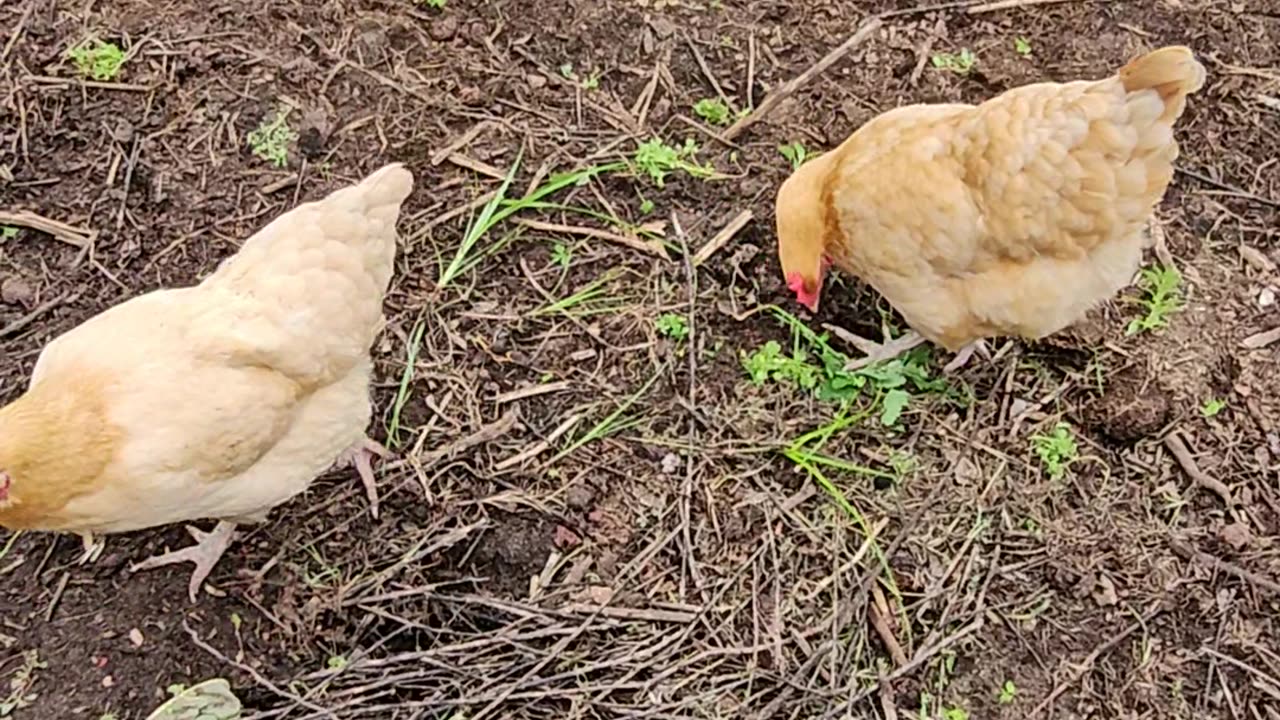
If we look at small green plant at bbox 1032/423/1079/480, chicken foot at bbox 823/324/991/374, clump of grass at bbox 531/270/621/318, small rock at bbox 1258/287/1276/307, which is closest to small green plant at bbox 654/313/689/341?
clump of grass at bbox 531/270/621/318

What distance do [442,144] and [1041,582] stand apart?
2.23 metres

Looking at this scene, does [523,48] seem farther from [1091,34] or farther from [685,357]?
[1091,34]

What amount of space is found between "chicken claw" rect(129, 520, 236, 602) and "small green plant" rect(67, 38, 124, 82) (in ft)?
5.21

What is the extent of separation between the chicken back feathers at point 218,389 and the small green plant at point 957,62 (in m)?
1.95

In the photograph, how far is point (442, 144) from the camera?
3.77m

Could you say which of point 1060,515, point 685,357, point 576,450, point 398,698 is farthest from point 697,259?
point 398,698

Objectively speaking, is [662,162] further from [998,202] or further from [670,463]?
[998,202]

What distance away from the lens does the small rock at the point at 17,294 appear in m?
3.42

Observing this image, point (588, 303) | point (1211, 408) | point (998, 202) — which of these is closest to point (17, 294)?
point (588, 303)

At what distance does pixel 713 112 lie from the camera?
3859 millimetres

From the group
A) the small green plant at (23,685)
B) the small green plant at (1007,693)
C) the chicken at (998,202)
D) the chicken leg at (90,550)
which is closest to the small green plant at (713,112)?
the chicken at (998,202)

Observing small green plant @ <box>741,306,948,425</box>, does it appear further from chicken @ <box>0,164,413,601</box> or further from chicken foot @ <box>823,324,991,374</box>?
chicken @ <box>0,164,413,601</box>

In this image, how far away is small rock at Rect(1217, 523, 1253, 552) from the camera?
3311 millimetres

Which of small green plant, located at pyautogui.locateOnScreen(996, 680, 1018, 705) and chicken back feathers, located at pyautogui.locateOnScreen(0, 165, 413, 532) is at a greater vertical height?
chicken back feathers, located at pyautogui.locateOnScreen(0, 165, 413, 532)
